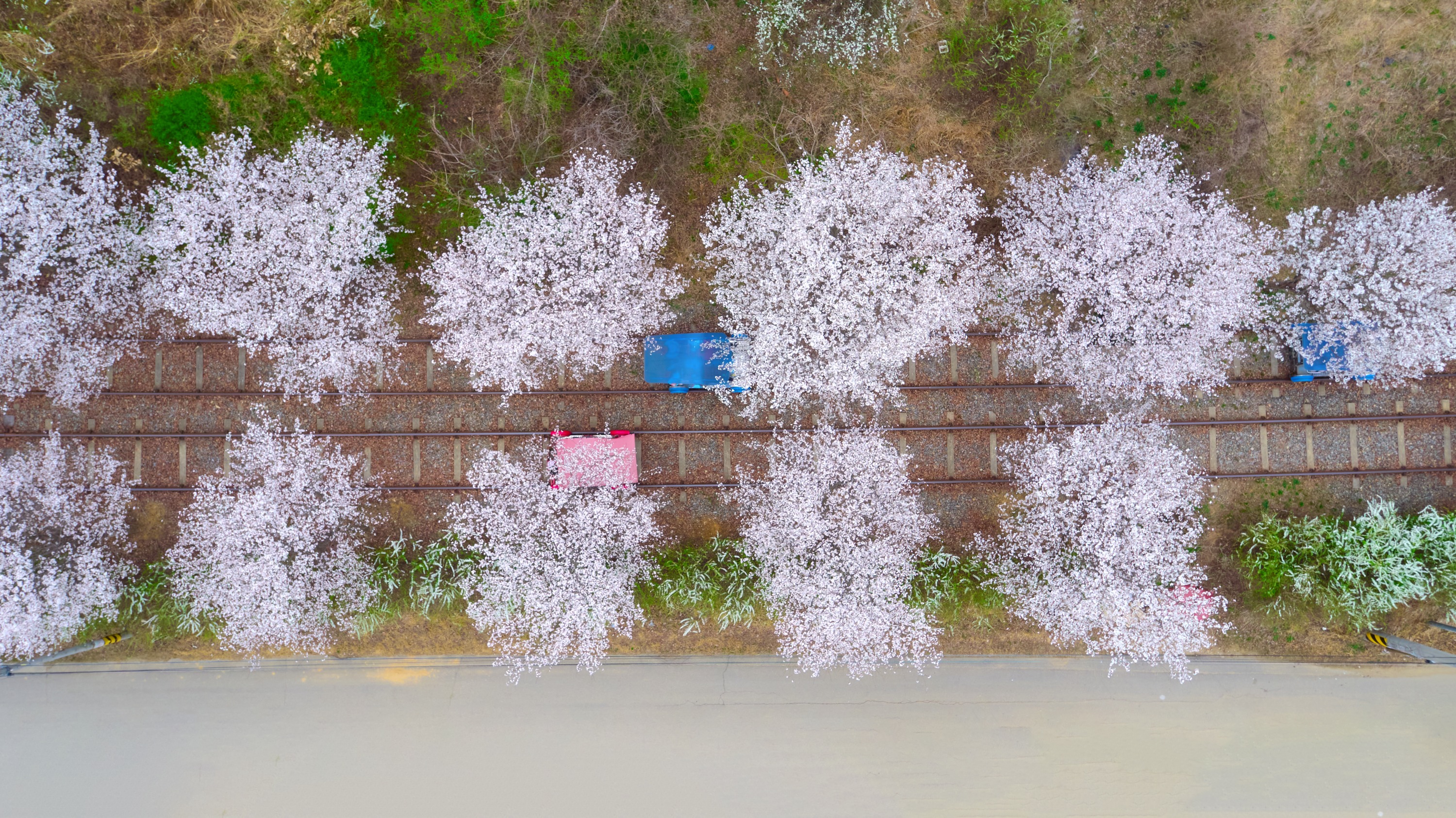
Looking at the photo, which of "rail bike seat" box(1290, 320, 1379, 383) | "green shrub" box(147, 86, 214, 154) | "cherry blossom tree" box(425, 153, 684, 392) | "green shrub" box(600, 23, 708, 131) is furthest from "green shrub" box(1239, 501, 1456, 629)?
"green shrub" box(147, 86, 214, 154)

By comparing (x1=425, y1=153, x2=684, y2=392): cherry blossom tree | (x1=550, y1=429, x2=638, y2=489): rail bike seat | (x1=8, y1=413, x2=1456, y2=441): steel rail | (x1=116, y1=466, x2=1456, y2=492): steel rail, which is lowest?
(x1=116, y1=466, x2=1456, y2=492): steel rail

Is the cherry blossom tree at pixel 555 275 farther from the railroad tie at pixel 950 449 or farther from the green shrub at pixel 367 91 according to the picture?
the railroad tie at pixel 950 449

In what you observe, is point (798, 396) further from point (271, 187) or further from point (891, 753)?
point (271, 187)

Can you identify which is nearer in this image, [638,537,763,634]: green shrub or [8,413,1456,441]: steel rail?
[8,413,1456,441]: steel rail

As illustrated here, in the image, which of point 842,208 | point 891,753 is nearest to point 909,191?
point 842,208

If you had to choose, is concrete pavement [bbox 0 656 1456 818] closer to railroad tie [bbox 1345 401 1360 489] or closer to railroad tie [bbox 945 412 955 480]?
railroad tie [bbox 1345 401 1360 489]

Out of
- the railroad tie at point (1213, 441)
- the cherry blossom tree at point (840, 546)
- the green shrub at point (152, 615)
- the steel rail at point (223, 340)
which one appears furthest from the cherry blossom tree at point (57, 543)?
the railroad tie at point (1213, 441)

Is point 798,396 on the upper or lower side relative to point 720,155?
lower
